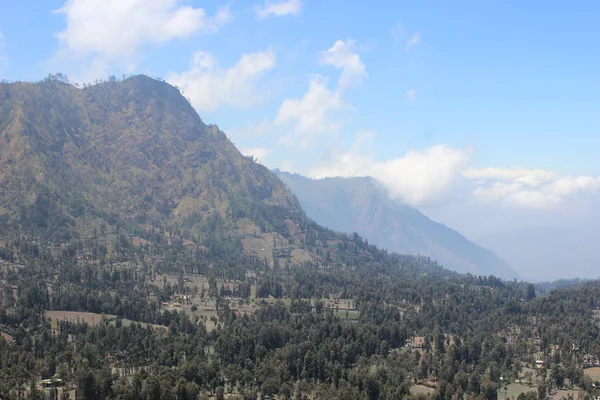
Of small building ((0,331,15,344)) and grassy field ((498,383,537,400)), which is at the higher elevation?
small building ((0,331,15,344))

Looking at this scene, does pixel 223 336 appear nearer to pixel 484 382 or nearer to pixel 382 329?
pixel 382 329

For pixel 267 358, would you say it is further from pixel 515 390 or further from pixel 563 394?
pixel 563 394

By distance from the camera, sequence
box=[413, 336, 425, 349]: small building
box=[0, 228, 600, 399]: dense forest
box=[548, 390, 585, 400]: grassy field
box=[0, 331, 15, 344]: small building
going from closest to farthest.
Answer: box=[0, 228, 600, 399]: dense forest, box=[548, 390, 585, 400]: grassy field, box=[0, 331, 15, 344]: small building, box=[413, 336, 425, 349]: small building

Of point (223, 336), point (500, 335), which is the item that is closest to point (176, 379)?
point (223, 336)

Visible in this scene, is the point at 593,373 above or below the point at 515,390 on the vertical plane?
above

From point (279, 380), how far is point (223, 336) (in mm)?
32232

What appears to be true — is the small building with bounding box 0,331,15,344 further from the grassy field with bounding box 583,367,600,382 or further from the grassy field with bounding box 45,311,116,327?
the grassy field with bounding box 583,367,600,382

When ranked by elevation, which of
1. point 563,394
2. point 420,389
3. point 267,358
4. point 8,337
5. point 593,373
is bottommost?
point 563,394

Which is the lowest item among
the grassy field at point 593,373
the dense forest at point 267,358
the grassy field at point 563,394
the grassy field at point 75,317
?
the grassy field at point 563,394

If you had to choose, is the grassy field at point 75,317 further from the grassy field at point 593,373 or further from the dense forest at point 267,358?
the grassy field at point 593,373

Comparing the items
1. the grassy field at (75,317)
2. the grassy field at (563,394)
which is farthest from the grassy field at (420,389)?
the grassy field at (75,317)

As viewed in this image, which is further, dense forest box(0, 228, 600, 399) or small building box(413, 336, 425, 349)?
small building box(413, 336, 425, 349)


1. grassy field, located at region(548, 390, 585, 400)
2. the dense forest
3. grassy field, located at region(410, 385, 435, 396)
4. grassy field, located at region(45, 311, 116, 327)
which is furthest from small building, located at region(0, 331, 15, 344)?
grassy field, located at region(548, 390, 585, 400)

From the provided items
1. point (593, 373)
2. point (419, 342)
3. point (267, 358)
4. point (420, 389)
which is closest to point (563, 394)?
point (593, 373)
